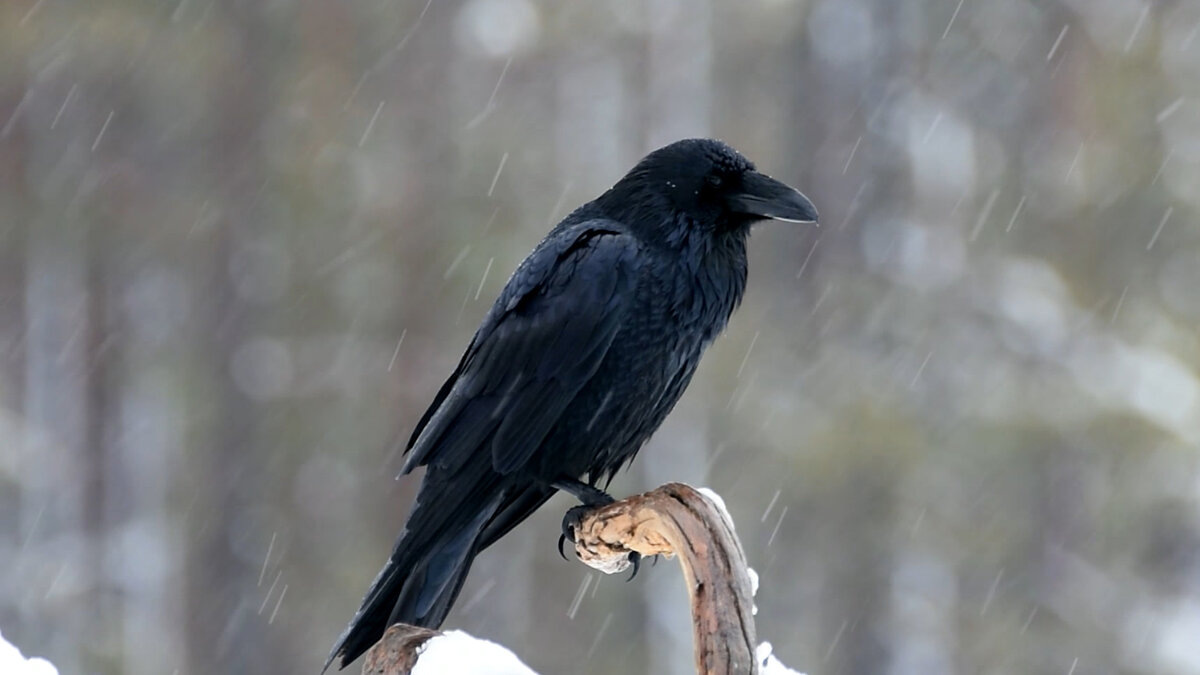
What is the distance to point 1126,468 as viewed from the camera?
36.9 ft

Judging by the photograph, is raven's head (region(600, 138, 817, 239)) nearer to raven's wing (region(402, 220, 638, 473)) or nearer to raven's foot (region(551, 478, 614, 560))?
raven's wing (region(402, 220, 638, 473))

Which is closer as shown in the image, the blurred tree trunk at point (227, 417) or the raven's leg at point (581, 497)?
the raven's leg at point (581, 497)

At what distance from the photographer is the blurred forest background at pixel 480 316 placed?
36.1 ft

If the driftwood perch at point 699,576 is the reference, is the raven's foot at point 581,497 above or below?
below

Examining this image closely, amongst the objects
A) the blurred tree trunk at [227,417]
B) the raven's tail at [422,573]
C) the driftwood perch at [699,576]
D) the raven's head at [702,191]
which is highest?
the raven's head at [702,191]

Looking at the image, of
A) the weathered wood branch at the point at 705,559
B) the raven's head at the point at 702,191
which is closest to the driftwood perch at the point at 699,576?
the weathered wood branch at the point at 705,559

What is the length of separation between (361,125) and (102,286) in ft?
8.72

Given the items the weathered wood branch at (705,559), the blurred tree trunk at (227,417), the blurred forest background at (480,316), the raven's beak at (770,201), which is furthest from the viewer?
the blurred forest background at (480,316)

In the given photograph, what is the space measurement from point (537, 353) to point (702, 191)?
0.74 meters

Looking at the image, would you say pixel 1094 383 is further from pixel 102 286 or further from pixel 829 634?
pixel 102 286

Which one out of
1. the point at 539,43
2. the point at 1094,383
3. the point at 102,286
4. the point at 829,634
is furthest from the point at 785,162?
the point at 102,286

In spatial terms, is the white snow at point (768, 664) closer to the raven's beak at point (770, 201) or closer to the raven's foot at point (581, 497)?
the raven's foot at point (581, 497)

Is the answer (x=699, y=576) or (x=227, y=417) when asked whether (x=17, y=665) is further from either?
(x=227, y=417)

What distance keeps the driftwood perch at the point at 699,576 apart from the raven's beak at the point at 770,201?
3.43 ft
